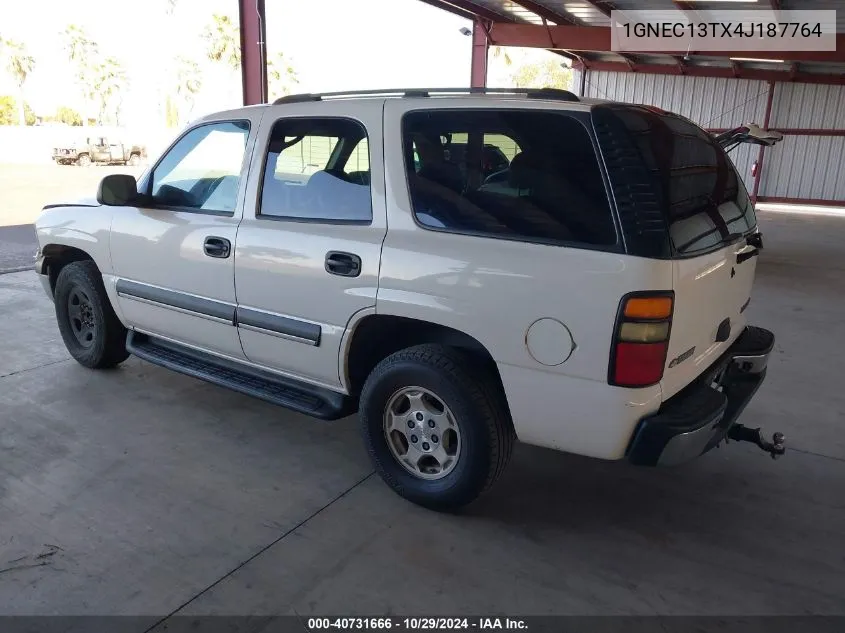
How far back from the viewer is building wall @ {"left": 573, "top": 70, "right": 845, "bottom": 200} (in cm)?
2066

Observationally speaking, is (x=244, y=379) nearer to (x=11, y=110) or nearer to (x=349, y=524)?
(x=349, y=524)

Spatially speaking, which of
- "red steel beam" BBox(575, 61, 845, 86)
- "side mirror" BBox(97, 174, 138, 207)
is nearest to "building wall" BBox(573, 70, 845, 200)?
"red steel beam" BBox(575, 61, 845, 86)

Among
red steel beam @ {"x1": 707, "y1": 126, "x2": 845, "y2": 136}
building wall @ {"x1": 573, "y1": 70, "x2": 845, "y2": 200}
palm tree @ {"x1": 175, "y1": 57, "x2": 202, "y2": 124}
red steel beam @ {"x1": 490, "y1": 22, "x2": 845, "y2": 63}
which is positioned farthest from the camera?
palm tree @ {"x1": 175, "y1": 57, "x2": 202, "y2": 124}

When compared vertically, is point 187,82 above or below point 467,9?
above

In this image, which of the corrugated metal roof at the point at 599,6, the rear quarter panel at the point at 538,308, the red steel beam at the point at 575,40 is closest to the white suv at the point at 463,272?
the rear quarter panel at the point at 538,308

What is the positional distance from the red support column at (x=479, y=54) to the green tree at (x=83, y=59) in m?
45.9

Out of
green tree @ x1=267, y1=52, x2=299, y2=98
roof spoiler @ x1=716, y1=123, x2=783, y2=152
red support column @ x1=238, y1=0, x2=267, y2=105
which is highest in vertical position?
green tree @ x1=267, y1=52, x2=299, y2=98

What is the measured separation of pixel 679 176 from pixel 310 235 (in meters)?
1.67

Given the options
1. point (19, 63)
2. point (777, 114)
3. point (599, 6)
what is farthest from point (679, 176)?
point (19, 63)

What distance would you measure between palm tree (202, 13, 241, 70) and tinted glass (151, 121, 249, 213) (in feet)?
133

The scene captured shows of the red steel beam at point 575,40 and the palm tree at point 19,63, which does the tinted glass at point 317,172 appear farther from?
the palm tree at point 19,63

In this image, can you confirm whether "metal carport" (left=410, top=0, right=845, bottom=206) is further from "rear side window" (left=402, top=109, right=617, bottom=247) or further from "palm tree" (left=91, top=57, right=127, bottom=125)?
"palm tree" (left=91, top=57, right=127, bottom=125)

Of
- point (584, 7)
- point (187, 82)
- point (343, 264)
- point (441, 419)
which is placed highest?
point (187, 82)

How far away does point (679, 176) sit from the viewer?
265cm
